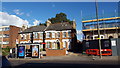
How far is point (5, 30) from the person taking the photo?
48.7 metres

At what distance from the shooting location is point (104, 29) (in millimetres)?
32844

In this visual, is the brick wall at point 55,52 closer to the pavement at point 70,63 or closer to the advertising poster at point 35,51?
the advertising poster at point 35,51

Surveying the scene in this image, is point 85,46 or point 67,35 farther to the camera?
point 67,35

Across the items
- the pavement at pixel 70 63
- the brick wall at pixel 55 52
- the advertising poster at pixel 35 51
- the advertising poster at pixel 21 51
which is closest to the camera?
the pavement at pixel 70 63

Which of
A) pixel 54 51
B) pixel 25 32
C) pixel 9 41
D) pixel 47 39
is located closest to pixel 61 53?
pixel 54 51

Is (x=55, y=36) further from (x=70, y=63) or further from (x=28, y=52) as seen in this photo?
(x=70, y=63)

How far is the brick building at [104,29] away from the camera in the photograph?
106ft

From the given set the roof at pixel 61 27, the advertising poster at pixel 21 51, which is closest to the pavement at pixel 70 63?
the advertising poster at pixel 21 51

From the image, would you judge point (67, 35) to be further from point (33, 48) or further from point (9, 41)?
point (9, 41)

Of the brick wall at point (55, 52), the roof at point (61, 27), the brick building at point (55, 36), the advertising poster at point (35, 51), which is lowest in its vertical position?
the brick wall at point (55, 52)

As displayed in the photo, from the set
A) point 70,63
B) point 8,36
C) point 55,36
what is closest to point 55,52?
point 70,63

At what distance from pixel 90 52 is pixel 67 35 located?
1291 cm

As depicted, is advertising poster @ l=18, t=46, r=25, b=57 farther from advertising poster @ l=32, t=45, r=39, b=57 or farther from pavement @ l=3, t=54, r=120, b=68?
pavement @ l=3, t=54, r=120, b=68

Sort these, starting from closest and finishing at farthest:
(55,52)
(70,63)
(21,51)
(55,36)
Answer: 1. (70,63)
2. (21,51)
3. (55,52)
4. (55,36)
